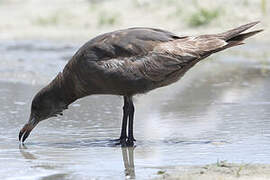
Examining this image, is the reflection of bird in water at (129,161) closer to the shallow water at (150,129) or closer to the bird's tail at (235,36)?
the shallow water at (150,129)

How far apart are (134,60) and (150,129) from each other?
103 cm

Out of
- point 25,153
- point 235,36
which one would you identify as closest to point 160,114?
point 235,36

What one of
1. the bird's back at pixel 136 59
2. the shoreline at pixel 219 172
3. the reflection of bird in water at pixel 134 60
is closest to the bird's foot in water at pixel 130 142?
the reflection of bird in water at pixel 134 60

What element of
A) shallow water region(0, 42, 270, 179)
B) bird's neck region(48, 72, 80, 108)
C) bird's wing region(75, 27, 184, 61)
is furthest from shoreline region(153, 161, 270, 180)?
bird's neck region(48, 72, 80, 108)

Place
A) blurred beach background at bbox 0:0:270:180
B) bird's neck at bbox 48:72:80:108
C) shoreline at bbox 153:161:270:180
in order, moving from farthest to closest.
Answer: bird's neck at bbox 48:72:80:108 < blurred beach background at bbox 0:0:270:180 < shoreline at bbox 153:161:270:180

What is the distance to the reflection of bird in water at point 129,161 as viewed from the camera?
6.81m

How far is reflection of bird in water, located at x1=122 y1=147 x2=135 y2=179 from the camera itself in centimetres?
681

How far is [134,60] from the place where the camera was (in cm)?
834

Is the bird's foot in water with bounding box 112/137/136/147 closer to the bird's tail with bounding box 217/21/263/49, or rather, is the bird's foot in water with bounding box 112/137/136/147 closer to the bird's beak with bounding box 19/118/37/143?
the bird's beak with bounding box 19/118/37/143

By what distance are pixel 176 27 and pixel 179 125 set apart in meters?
8.61

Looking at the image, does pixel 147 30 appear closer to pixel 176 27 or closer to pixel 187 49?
pixel 187 49

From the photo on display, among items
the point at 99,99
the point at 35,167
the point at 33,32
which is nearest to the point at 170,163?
the point at 35,167

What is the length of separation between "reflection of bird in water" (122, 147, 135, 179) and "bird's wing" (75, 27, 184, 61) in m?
1.04

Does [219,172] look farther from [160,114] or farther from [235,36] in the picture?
[160,114]
